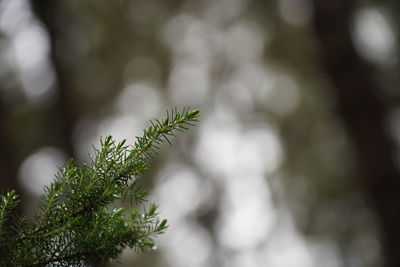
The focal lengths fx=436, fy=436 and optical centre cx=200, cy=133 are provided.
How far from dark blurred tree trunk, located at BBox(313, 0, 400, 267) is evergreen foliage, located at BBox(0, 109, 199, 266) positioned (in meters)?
3.48

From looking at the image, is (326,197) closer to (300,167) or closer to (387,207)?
(300,167)

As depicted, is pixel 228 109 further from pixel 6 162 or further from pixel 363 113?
pixel 6 162

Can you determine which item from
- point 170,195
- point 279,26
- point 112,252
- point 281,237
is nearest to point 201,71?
point 279,26

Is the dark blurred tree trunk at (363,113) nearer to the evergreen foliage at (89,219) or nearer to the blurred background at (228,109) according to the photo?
the blurred background at (228,109)

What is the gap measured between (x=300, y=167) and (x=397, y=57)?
9.43ft

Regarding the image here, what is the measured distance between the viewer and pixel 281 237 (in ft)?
28.7

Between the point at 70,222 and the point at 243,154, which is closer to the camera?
the point at 70,222

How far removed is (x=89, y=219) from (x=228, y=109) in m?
6.93

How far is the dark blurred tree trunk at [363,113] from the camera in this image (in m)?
3.86

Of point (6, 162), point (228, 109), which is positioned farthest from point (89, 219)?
point (228, 109)

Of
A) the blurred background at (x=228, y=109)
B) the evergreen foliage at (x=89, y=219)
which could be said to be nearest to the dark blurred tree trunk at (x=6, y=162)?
the blurred background at (x=228, y=109)

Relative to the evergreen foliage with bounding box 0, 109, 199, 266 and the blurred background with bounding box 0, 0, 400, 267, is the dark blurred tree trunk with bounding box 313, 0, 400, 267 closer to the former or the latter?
the blurred background with bounding box 0, 0, 400, 267

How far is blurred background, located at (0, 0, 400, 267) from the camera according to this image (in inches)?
183

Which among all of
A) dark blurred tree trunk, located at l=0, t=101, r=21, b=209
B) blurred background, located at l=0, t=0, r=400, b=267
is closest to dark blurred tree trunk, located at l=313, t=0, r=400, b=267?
blurred background, located at l=0, t=0, r=400, b=267
